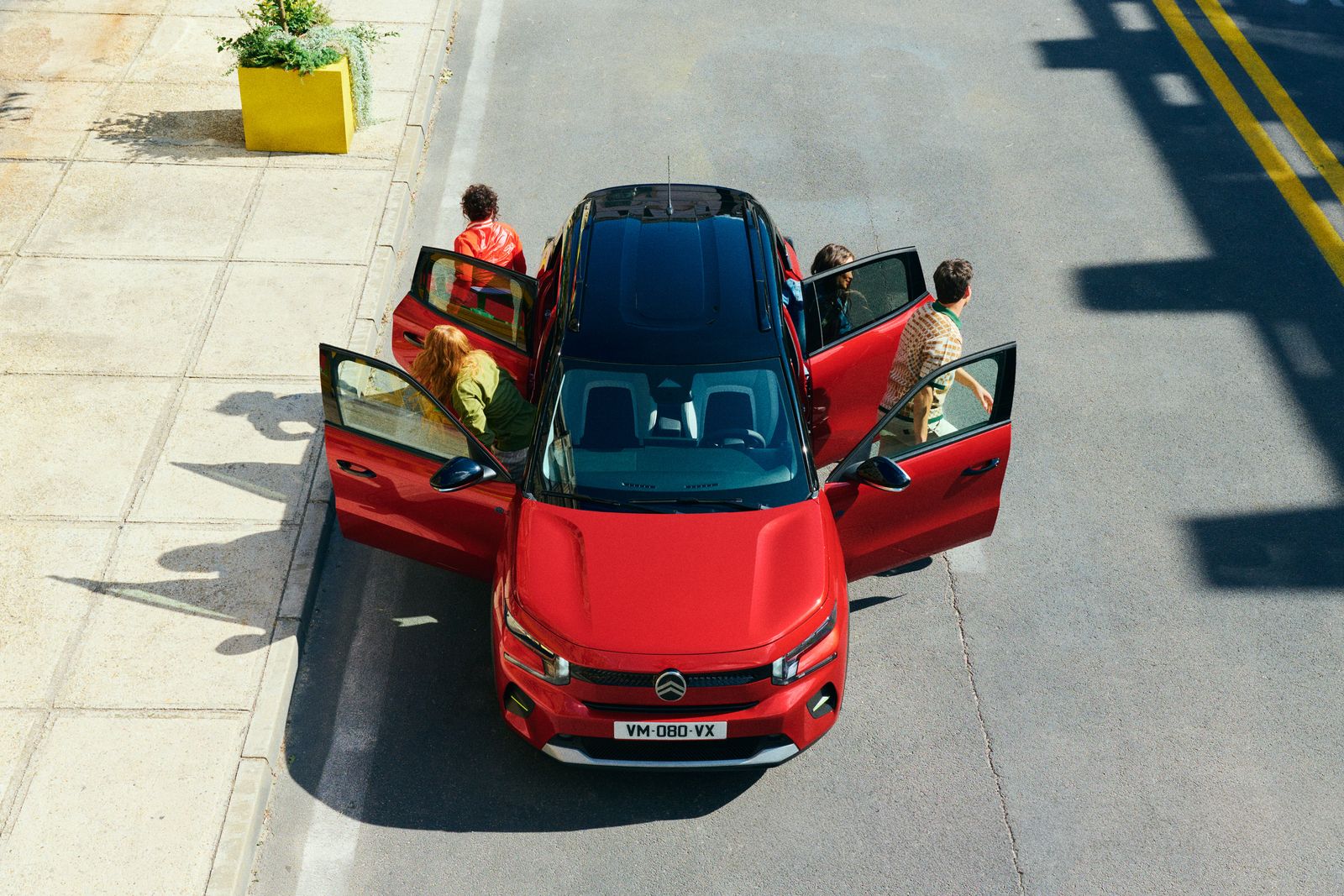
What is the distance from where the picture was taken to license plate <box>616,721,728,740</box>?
5.54m

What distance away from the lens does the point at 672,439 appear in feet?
20.2

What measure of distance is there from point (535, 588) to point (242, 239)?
212 inches

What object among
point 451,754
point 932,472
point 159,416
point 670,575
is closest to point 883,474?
point 932,472

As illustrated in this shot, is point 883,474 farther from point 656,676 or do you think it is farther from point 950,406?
point 656,676

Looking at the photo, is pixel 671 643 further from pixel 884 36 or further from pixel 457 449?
pixel 884 36

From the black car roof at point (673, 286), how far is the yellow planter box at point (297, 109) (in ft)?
13.3

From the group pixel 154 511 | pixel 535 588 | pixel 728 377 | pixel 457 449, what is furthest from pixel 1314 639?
pixel 154 511

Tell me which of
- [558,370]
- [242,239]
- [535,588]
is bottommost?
[242,239]

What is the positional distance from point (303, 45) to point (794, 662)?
7537 millimetres

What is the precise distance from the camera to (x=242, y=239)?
32.1 ft

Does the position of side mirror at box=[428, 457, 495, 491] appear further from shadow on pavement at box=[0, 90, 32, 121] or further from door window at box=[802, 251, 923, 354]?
shadow on pavement at box=[0, 90, 32, 121]

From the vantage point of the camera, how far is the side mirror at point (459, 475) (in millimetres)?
6113

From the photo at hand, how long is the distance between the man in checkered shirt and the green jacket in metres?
2.01

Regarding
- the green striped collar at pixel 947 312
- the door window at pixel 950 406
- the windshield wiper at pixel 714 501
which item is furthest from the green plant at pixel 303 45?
the door window at pixel 950 406
